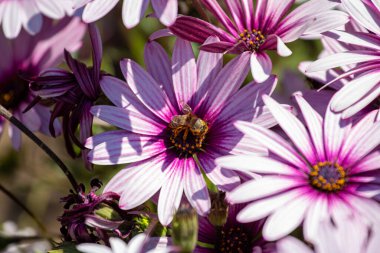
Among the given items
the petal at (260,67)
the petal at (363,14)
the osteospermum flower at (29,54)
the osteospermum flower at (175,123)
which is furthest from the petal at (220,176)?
the osteospermum flower at (29,54)

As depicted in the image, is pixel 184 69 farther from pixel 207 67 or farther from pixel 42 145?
pixel 42 145

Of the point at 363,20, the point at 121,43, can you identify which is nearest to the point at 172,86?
the point at 363,20

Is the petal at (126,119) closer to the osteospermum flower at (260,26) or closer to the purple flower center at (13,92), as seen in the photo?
the osteospermum flower at (260,26)

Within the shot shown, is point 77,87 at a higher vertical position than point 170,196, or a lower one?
higher

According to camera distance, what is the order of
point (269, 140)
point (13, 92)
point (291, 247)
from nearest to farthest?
1. point (291, 247)
2. point (269, 140)
3. point (13, 92)

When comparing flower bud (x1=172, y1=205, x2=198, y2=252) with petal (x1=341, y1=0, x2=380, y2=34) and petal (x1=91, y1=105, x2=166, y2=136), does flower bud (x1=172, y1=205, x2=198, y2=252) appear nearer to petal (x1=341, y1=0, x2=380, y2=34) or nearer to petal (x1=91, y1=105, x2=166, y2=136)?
petal (x1=91, y1=105, x2=166, y2=136)

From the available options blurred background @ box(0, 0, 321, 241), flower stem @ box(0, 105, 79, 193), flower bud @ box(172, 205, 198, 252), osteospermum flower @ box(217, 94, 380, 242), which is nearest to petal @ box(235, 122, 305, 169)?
osteospermum flower @ box(217, 94, 380, 242)

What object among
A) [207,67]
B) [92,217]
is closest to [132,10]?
[207,67]
